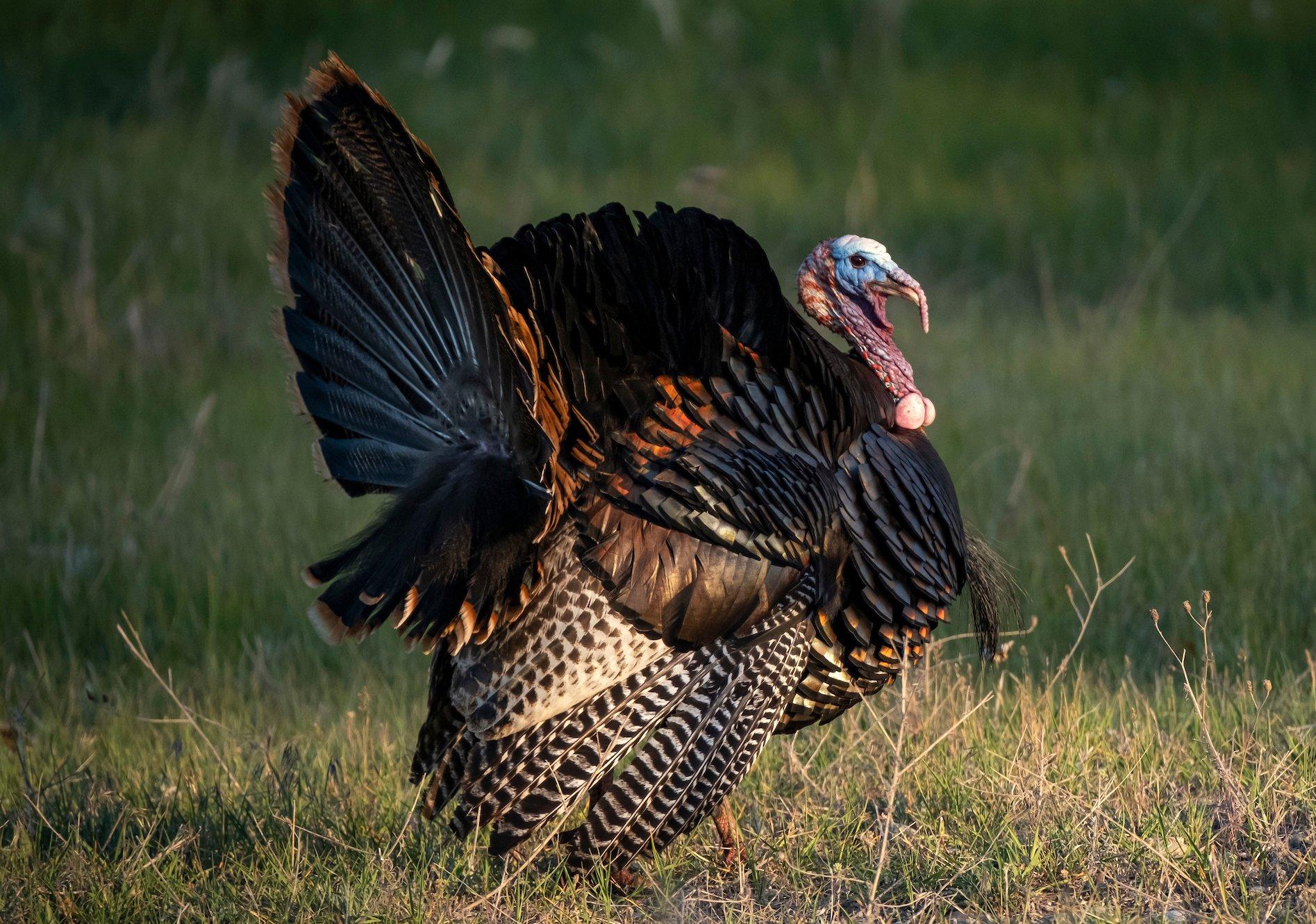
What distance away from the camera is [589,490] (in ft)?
10.7

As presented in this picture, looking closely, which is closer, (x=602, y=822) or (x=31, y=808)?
(x=602, y=822)

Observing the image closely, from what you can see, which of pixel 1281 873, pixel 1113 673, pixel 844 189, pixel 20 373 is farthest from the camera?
pixel 844 189

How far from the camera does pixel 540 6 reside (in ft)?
41.9

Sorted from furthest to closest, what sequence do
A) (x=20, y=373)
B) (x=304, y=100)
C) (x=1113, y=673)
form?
(x=20, y=373) → (x=1113, y=673) → (x=304, y=100)

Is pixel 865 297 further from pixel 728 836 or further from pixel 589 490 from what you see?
pixel 728 836

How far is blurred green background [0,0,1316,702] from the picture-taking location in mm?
5547

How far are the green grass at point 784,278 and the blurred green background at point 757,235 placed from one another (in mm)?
34

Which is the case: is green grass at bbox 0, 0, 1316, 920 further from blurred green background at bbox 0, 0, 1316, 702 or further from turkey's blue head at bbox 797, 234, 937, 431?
turkey's blue head at bbox 797, 234, 937, 431

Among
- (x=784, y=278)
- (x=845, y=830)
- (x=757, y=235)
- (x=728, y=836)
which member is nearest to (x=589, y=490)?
(x=728, y=836)

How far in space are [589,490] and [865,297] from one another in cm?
97

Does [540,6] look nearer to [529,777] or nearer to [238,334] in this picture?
[238,334]

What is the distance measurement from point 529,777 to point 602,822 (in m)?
0.18

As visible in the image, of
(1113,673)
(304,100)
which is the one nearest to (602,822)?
(304,100)

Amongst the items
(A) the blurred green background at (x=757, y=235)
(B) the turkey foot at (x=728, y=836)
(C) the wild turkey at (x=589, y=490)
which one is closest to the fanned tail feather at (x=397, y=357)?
(C) the wild turkey at (x=589, y=490)
